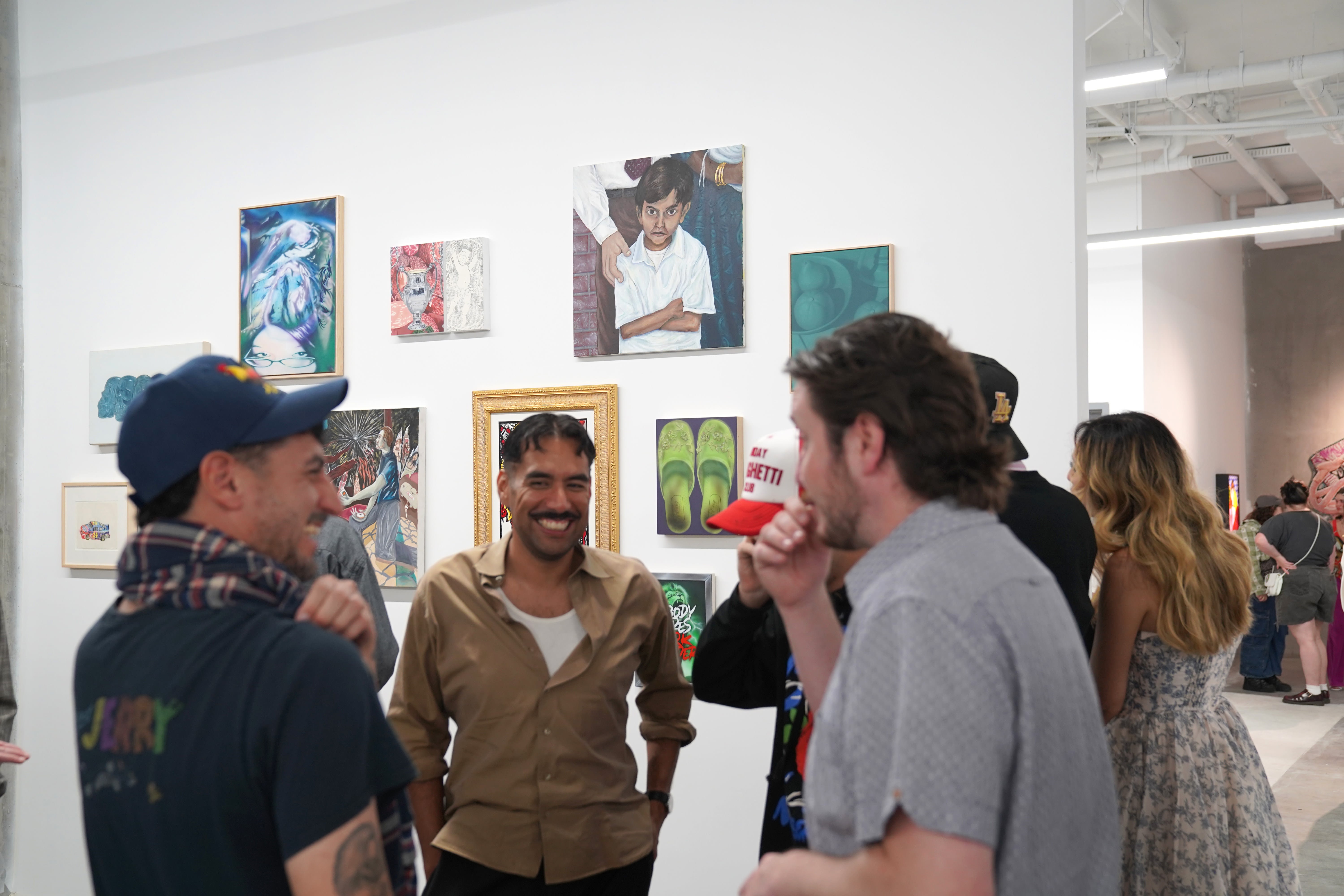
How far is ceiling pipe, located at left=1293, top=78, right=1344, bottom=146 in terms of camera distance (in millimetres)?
8789

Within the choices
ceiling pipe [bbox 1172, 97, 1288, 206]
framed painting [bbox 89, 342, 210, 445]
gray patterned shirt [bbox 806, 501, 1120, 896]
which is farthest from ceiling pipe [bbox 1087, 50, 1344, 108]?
gray patterned shirt [bbox 806, 501, 1120, 896]

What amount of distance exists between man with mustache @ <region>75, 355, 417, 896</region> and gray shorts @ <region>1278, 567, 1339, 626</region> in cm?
1048

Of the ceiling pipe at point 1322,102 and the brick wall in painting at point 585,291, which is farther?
the ceiling pipe at point 1322,102

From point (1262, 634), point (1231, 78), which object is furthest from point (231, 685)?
point (1262, 634)

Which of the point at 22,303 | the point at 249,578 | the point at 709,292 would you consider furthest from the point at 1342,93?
the point at 249,578

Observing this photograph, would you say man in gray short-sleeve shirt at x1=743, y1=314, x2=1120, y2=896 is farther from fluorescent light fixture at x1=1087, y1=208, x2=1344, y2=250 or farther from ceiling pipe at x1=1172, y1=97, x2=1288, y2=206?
ceiling pipe at x1=1172, y1=97, x2=1288, y2=206

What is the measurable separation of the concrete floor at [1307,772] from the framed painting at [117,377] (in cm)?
485

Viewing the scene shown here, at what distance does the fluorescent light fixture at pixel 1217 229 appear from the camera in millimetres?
9742

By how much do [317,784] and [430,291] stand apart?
3.04m

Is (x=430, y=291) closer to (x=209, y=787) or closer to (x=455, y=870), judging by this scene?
(x=455, y=870)

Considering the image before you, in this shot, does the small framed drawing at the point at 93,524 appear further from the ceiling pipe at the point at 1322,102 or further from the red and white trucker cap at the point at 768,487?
the ceiling pipe at the point at 1322,102

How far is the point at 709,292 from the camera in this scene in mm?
3705

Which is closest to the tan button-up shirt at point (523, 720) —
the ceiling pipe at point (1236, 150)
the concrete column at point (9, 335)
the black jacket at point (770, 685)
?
the black jacket at point (770, 685)

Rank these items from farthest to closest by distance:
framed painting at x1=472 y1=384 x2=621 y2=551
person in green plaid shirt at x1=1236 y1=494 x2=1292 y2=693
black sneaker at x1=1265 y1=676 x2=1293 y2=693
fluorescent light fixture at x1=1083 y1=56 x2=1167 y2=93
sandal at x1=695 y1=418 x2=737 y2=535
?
black sneaker at x1=1265 y1=676 x2=1293 y2=693, person in green plaid shirt at x1=1236 y1=494 x2=1292 y2=693, fluorescent light fixture at x1=1083 y1=56 x2=1167 y2=93, framed painting at x1=472 y1=384 x2=621 y2=551, sandal at x1=695 y1=418 x2=737 y2=535
